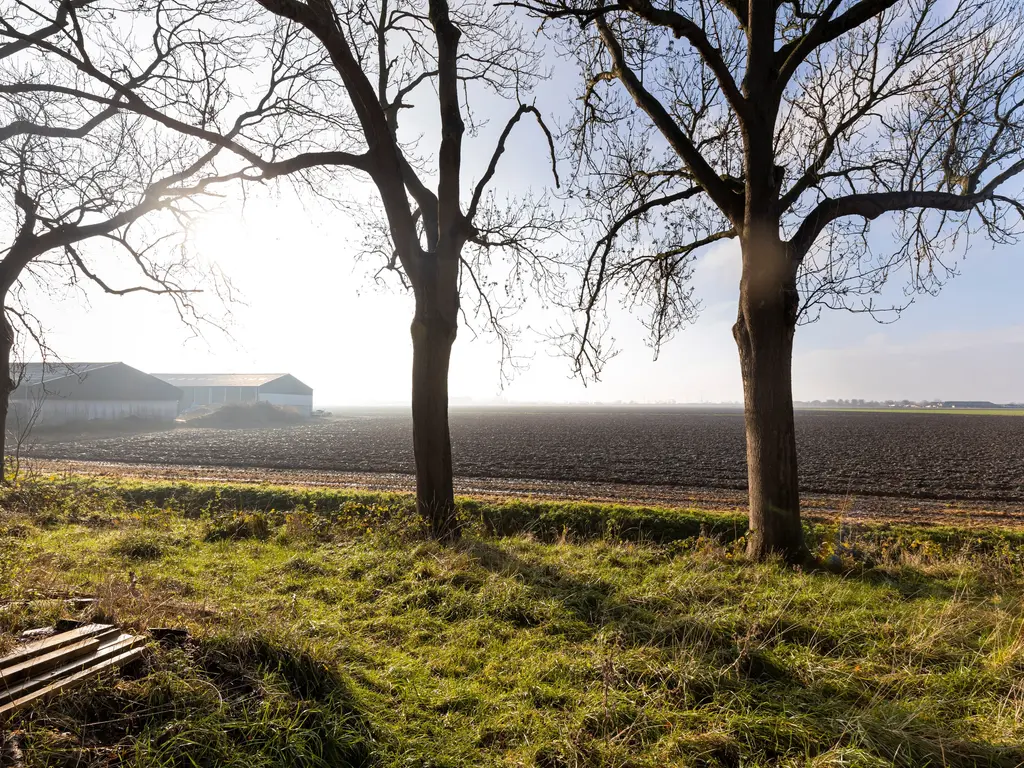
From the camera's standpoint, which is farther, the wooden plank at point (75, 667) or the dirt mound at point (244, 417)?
the dirt mound at point (244, 417)

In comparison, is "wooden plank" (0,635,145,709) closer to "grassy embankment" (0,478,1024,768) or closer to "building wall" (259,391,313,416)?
"grassy embankment" (0,478,1024,768)

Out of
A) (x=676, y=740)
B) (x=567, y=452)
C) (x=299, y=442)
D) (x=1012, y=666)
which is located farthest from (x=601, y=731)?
(x=299, y=442)

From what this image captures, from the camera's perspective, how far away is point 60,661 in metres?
2.92

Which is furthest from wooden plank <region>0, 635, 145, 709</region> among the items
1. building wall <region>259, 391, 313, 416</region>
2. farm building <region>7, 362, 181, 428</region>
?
building wall <region>259, 391, 313, 416</region>

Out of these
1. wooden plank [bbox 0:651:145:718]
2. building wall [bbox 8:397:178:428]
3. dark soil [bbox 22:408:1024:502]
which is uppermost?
building wall [bbox 8:397:178:428]

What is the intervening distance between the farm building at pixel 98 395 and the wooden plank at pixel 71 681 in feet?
173

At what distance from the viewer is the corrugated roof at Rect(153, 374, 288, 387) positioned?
242 feet

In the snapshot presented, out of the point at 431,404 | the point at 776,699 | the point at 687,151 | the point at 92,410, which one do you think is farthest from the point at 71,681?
the point at 92,410

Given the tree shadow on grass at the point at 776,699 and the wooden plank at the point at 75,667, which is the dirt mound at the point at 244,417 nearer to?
the wooden plank at the point at 75,667

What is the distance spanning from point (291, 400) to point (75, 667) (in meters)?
81.7

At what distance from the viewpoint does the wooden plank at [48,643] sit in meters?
2.84

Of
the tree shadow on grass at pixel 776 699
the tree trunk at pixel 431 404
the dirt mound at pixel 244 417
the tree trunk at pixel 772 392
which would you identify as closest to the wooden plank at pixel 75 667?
the tree shadow on grass at pixel 776 699

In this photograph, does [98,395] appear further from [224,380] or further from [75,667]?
[75,667]

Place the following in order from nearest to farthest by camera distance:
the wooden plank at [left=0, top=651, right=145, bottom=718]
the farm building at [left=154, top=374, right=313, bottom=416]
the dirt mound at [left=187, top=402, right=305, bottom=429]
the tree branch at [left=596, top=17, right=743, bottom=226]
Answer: the wooden plank at [left=0, top=651, right=145, bottom=718] < the tree branch at [left=596, top=17, right=743, bottom=226] < the dirt mound at [left=187, top=402, right=305, bottom=429] < the farm building at [left=154, top=374, right=313, bottom=416]
